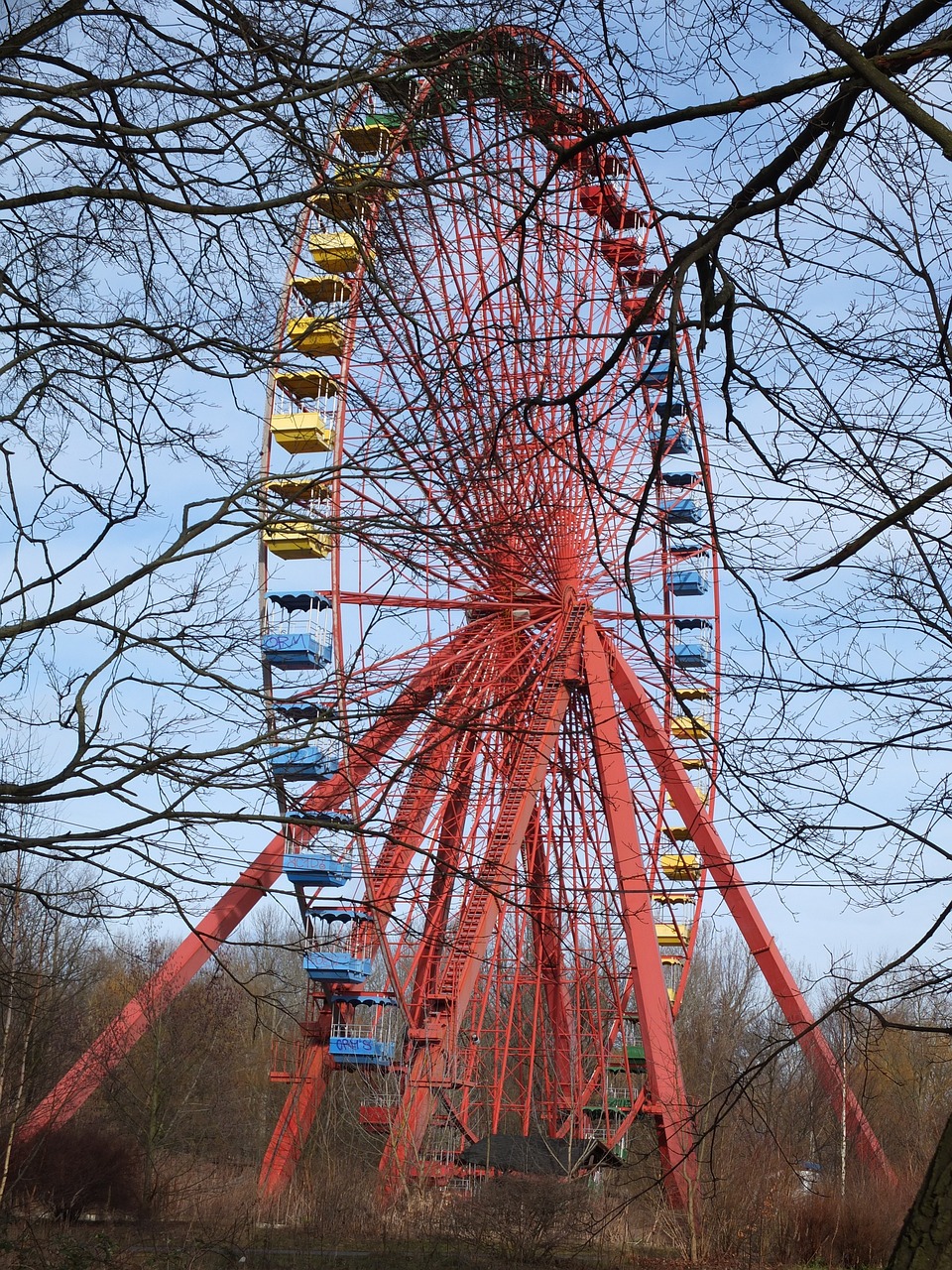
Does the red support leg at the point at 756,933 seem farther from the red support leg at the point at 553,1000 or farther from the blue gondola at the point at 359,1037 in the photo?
the blue gondola at the point at 359,1037

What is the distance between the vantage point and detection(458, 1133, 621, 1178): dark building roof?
15.0 meters

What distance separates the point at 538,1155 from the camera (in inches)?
631

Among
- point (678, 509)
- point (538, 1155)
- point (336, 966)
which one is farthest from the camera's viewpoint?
point (538, 1155)

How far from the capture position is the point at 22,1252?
927 cm

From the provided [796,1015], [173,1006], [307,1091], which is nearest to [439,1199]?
[307,1091]

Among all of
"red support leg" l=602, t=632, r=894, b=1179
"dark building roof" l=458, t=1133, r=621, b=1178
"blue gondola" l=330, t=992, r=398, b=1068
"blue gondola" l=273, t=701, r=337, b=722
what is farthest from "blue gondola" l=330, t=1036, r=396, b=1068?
"blue gondola" l=273, t=701, r=337, b=722

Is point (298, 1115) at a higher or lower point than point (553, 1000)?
lower

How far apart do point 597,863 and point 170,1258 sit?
7.07 metres

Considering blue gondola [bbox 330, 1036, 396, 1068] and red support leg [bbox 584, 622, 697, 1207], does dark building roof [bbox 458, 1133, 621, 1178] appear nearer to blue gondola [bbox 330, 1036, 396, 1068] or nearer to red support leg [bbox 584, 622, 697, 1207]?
red support leg [bbox 584, 622, 697, 1207]

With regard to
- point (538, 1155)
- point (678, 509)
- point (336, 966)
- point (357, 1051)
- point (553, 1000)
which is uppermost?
point (678, 509)

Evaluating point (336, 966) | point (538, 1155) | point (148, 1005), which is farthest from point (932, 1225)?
point (148, 1005)

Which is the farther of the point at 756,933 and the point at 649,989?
the point at 756,933

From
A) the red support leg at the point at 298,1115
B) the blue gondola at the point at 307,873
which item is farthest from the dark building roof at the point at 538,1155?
the blue gondola at the point at 307,873

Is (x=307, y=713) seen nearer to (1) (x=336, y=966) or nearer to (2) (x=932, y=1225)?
(2) (x=932, y=1225)
